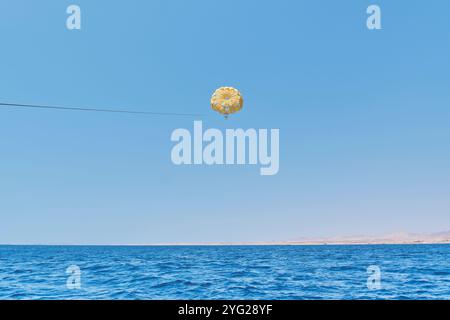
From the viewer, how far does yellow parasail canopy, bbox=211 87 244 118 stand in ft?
62.2

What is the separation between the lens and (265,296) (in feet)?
72.4

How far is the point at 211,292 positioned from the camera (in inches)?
949

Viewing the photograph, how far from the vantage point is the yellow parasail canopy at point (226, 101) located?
18969mm

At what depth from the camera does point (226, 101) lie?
19094mm
